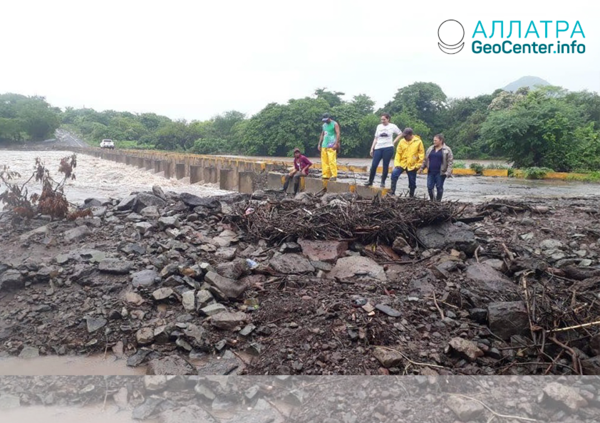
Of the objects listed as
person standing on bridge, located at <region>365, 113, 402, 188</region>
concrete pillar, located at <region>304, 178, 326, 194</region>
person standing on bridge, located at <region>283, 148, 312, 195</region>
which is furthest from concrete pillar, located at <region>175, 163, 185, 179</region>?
person standing on bridge, located at <region>365, 113, 402, 188</region>

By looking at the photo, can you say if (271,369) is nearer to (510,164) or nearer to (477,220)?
(477,220)

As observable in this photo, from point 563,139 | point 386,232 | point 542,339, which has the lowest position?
point 542,339

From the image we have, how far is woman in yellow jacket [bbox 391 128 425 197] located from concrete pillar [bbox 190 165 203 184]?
10322mm

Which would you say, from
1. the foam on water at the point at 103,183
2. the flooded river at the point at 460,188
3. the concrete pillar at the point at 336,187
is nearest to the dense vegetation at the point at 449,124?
the foam on water at the point at 103,183

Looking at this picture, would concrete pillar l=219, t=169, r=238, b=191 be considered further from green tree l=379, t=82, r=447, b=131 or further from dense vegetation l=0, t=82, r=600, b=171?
green tree l=379, t=82, r=447, b=131

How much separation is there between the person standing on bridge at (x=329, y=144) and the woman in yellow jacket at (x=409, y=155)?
1.26 m

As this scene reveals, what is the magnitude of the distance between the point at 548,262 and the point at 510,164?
16322mm

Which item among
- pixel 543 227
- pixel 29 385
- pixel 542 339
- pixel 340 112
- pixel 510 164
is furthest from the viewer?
pixel 510 164

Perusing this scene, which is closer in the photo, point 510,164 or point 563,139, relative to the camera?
point 563,139

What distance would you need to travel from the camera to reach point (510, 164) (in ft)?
65.3

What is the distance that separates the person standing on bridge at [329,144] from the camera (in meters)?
8.62

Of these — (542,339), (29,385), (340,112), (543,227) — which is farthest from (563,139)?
(29,385)

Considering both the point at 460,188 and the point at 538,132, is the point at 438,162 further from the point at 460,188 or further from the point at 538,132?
the point at 538,132

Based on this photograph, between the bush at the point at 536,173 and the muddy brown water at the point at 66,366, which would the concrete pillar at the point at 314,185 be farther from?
the bush at the point at 536,173
